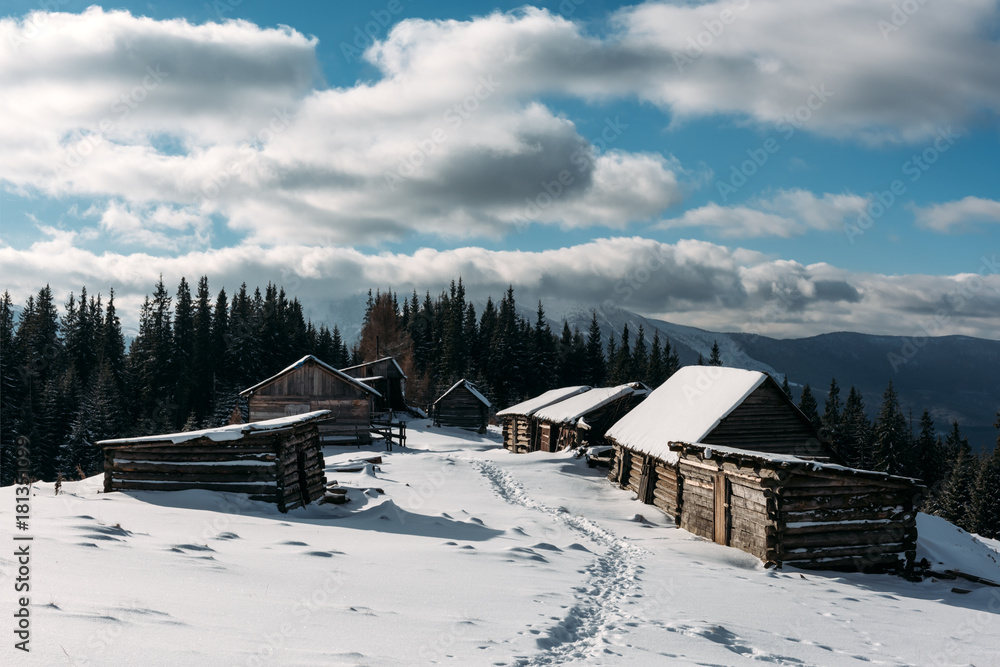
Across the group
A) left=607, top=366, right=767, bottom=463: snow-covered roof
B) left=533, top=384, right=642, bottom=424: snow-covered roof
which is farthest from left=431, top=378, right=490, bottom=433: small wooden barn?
left=607, top=366, right=767, bottom=463: snow-covered roof

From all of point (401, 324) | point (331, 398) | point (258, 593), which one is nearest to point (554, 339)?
point (401, 324)

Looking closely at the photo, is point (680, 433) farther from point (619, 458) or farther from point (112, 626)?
point (112, 626)

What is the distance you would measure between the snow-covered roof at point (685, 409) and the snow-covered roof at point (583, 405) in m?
6.19

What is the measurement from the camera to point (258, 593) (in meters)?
7.00

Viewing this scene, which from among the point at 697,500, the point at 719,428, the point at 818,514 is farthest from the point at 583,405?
the point at 818,514

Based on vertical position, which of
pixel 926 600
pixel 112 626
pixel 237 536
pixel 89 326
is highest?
pixel 89 326

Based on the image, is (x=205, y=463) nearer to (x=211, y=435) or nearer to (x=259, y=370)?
(x=211, y=435)

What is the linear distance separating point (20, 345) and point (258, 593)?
82832mm

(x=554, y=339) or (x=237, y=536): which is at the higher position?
(x=554, y=339)

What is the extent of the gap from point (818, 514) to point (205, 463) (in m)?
14.4

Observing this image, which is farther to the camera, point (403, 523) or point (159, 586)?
point (403, 523)

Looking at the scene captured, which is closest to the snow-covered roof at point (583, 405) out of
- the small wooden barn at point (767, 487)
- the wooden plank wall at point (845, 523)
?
the small wooden barn at point (767, 487)

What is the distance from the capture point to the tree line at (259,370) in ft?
194

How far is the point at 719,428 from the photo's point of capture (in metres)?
20.4
